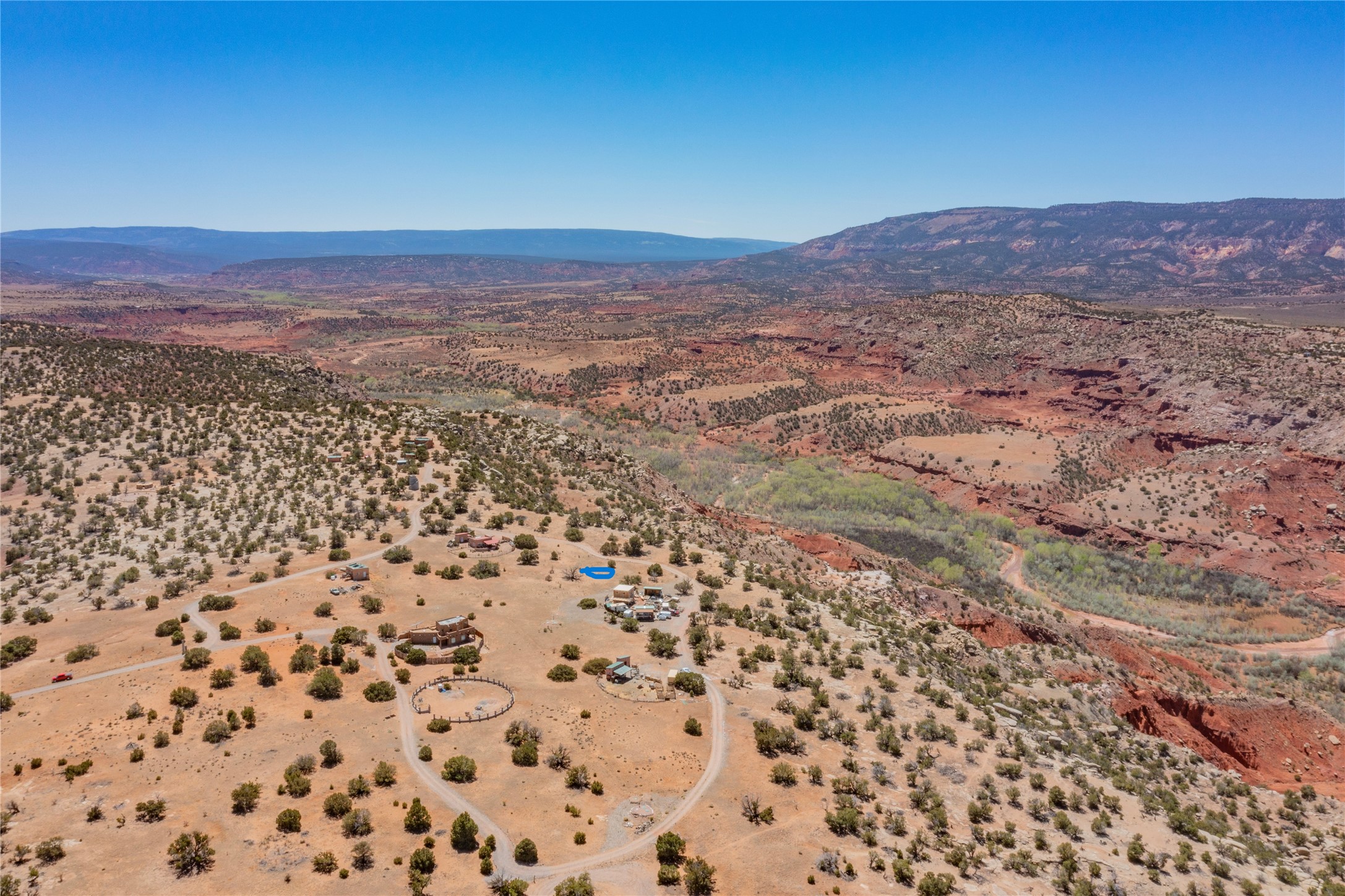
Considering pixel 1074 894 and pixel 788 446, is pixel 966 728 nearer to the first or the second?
pixel 1074 894

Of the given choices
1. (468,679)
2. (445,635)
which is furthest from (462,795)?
(445,635)

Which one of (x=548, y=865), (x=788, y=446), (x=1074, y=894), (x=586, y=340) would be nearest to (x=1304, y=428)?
(x=788, y=446)

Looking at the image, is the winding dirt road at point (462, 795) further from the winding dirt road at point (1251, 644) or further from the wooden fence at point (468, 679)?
the winding dirt road at point (1251, 644)

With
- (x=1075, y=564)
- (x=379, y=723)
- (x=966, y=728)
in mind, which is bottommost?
(x=1075, y=564)

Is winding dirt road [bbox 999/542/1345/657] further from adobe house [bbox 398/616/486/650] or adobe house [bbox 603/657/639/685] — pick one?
adobe house [bbox 398/616/486/650]

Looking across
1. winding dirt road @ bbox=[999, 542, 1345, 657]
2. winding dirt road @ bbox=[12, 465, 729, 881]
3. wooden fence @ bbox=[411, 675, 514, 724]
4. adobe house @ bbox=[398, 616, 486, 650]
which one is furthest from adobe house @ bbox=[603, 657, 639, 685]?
winding dirt road @ bbox=[999, 542, 1345, 657]

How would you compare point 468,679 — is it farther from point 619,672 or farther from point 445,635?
point 619,672
